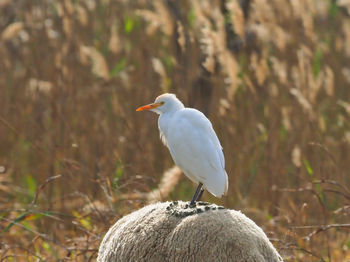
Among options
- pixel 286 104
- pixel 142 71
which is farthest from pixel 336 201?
pixel 142 71

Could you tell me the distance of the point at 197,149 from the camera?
2.78 meters

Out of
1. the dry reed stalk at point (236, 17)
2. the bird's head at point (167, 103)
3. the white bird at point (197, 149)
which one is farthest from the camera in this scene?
the dry reed stalk at point (236, 17)

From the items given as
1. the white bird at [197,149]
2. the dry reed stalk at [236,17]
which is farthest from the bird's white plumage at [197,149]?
the dry reed stalk at [236,17]

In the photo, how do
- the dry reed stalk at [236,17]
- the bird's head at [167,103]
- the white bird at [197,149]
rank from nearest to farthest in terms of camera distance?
1. the white bird at [197,149]
2. the bird's head at [167,103]
3. the dry reed stalk at [236,17]

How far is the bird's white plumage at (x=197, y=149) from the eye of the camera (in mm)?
2760

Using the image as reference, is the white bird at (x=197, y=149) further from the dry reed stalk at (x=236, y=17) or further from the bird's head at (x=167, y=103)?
the dry reed stalk at (x=236, y=17)

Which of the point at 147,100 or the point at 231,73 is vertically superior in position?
the point at 231,73

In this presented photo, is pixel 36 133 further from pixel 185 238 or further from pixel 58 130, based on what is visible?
pixel 185 238

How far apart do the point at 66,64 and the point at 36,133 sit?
75 cm

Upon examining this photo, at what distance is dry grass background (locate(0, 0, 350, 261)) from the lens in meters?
4.35

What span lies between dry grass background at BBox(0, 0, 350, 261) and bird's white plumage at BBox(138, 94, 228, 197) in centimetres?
104

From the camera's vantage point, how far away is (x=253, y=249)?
→ 7.97 feet

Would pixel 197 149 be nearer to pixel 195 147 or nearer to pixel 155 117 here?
pixel 195 147

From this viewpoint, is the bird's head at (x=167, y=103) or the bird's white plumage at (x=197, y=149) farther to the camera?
the bird's head at (x=167, y=103)
